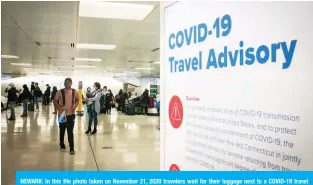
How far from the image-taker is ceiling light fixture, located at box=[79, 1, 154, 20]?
4.92 m

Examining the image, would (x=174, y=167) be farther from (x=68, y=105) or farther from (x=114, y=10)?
(x=68, y=105)

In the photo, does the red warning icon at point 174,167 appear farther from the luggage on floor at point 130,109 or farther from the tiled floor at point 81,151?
the luggage on floor at point 130,109

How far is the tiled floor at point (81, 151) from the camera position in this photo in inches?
208

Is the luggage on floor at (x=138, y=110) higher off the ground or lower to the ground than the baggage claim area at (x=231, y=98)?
lower

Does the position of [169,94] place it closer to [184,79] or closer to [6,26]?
[184,79]

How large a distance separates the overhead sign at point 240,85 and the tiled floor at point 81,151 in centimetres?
341

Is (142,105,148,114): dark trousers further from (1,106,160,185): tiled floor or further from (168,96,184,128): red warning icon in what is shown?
(168,96,184,128): red warning icon

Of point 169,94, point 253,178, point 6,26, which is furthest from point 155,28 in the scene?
point 253,178

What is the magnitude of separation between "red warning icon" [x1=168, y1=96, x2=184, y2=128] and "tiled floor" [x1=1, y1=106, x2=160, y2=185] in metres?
3.17

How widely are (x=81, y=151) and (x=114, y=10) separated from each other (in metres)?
3.07

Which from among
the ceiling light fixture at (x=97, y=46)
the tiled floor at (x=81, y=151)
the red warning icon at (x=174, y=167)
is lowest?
the tiled floor at (x=81, y=151)

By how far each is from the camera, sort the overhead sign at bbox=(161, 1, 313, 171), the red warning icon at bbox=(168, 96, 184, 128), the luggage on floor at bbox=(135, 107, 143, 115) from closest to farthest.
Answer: the overhead sign at bbox=(161, 1, 313, 171) → the red warning icon at bbox=(168, 96, 184, 128) → the luggage on floor at bbox=(135, 107, 143, 115)
